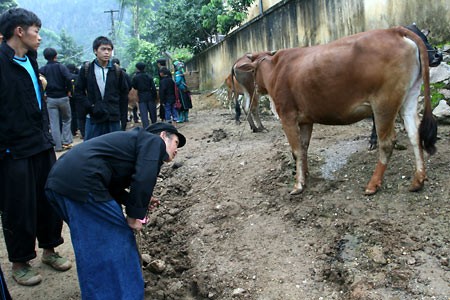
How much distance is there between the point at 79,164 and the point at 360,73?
277 cm

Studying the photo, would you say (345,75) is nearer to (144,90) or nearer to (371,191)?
(371,191)

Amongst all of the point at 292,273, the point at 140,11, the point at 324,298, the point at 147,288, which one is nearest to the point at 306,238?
the point at 292,273

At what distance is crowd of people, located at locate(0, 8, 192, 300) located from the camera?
2736 mm

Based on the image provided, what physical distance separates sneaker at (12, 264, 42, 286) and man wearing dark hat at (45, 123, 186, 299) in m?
1.24

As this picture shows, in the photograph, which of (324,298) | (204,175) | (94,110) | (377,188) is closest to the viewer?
(324,298)

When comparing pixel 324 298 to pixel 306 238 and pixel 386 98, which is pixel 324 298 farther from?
pixel 386 98

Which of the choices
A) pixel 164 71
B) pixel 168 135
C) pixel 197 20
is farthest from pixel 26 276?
pixel 197 20

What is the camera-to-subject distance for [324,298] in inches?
128

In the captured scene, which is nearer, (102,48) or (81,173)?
(81,173)

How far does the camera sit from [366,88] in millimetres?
4148

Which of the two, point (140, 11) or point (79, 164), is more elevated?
point (140, 11)

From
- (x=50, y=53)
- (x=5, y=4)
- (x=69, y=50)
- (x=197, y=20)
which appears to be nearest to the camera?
(x=50, y=53)

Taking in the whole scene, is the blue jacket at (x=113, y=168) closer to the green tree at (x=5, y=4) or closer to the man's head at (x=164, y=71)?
the man's head at (x=164, y=71)

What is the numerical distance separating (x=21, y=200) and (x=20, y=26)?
4.76 feet
